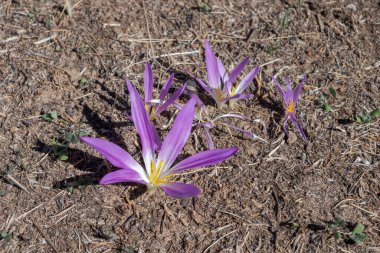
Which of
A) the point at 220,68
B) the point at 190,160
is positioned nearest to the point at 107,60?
the point at 220,68

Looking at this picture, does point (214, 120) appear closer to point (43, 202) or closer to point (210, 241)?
point (210, 241)

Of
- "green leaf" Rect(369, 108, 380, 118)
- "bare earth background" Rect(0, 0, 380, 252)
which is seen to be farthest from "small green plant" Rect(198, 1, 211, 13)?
"green leaf" Rect(369, 108, 380, 118)

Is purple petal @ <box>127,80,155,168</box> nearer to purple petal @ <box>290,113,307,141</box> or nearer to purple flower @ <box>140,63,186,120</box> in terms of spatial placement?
purple flower @ <box>140,63,186,120</box>

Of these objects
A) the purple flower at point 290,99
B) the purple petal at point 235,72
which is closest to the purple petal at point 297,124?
the purple flower at point 290,99

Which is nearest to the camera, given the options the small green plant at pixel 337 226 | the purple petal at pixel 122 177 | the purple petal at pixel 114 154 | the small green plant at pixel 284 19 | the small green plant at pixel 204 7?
the purple petal at pixel 122 177

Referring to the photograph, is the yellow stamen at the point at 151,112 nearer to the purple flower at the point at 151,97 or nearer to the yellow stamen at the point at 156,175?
the purple flower at the point at 151,97

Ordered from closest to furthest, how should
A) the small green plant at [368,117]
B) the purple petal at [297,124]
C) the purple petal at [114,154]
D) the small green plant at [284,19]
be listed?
1. the purple petal at [114,154]
2. the purple petal at [297,124]
3. the small green plant at [368,117]
4. the small green plant at [284,19]
